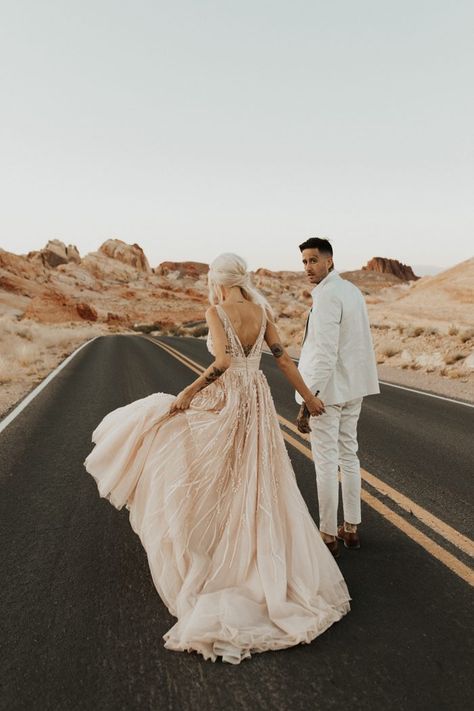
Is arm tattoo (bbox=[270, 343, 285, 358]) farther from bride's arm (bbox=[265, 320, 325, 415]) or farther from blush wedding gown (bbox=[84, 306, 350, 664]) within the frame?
blush wedding gown (bbox=[84, 306, 350, 664])

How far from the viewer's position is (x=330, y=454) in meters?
3.72

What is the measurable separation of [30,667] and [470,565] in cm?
268

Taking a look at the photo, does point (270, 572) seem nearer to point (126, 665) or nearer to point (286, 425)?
point (126, 665)

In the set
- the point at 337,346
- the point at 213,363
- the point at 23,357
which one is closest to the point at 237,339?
the point at 213,363

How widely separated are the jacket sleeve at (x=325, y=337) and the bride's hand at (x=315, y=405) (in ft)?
0.27

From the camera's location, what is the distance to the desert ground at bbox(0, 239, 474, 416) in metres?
14.9

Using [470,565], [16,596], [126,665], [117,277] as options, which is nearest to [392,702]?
[126,665]

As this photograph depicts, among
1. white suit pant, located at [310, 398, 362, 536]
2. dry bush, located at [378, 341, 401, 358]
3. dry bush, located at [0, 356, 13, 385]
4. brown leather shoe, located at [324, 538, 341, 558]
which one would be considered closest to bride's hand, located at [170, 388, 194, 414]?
white suit pant, located at [310, 398, 362, 536]

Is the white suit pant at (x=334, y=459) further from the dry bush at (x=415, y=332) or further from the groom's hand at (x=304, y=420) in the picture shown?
the dry bush at (x=415, y=332)

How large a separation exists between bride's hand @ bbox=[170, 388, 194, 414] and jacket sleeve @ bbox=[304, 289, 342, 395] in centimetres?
87

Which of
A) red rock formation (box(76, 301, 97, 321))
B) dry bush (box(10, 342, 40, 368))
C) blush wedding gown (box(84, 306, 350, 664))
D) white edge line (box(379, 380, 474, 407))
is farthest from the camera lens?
red rock formation (box(76, 301, 97, 321))

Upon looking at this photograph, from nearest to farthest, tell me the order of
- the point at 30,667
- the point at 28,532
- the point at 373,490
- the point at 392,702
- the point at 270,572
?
the point at 392,702
the point at 30,667
the point at 270,572
the point at 28,532
the point at 373,490

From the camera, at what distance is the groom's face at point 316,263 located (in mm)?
3668

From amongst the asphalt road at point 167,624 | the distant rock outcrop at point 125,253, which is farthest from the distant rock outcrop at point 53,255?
the asphalt road at point 167,624
